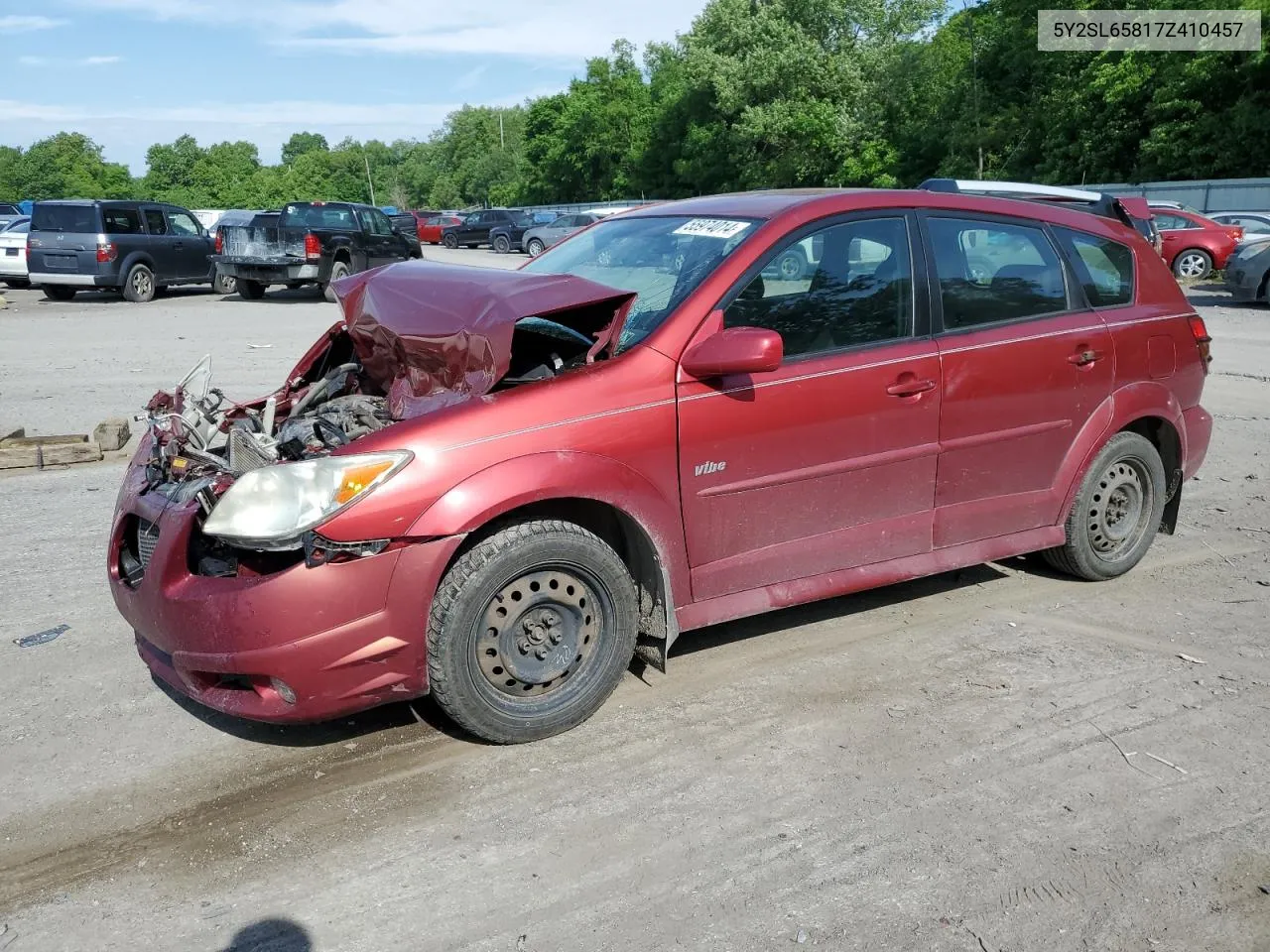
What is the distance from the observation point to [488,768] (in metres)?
3.62

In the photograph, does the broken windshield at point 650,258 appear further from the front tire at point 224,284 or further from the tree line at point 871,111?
the tree line at point 871,111

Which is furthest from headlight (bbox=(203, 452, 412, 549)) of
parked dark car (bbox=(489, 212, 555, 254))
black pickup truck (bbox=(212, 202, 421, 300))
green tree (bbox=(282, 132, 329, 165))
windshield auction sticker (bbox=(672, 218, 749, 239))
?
green tree (bbox=(282, 132, 329, 165))

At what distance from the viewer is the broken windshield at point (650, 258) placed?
4137 millimetres

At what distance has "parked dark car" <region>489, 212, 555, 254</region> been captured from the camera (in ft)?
150

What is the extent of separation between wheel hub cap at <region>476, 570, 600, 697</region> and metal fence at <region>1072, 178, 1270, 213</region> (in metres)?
28.6

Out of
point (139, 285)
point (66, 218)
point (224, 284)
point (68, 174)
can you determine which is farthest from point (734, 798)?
point (68, 174)

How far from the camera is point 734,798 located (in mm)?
3408

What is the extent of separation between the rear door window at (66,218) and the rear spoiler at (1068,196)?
18.9m

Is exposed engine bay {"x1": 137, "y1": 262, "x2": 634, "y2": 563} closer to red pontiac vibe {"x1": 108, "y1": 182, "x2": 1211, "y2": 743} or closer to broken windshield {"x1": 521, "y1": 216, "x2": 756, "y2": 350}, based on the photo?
red pontiac vibe {"x1": 108, "y1": 182, "x2": 1211, "y2": 743}

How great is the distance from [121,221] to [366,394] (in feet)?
63.0

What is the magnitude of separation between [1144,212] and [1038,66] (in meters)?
37.7

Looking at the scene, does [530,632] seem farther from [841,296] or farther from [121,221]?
[121,221]

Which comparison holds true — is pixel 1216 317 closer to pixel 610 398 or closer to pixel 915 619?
pixel 915 619

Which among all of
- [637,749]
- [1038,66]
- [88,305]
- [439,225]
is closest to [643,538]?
[637,749]
